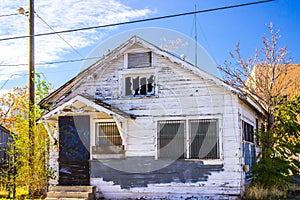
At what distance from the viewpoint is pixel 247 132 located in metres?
16.3

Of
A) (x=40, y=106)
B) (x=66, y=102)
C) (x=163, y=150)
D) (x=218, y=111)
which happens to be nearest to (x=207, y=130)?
(x=218, y=111)

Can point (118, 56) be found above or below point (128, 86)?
above

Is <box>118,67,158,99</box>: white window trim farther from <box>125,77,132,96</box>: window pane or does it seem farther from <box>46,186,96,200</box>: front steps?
<box>46,186,96,200</box>: front steps

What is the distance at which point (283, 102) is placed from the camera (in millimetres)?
17969

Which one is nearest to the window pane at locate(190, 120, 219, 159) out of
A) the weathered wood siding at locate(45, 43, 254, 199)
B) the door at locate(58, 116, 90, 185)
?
the weathered wood siding at locate(45, 43, 254, 199)

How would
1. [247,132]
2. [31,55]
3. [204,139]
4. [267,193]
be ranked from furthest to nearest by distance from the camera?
[31,55] < [247,132] < [267,193] < [204,139]

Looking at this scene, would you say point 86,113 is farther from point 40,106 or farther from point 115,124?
point 40,106

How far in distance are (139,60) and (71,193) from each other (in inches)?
206

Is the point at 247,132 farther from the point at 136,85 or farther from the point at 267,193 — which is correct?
the point at 136,85

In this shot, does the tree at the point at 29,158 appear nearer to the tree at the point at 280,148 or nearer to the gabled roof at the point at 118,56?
the gabled roof at the point at 118,56

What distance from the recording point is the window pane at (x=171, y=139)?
14.1 meters

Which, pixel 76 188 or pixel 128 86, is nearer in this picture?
pixel 76 188

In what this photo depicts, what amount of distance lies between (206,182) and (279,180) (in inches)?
132

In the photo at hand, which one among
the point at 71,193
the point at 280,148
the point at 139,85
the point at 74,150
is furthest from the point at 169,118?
the point at 280,148
